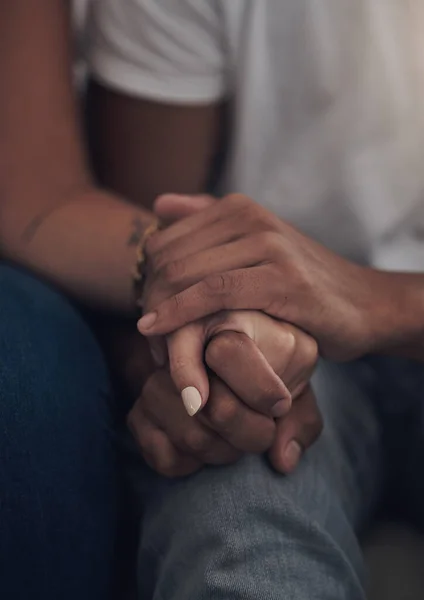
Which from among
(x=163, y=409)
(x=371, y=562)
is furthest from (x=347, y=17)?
(x=371, y=562)

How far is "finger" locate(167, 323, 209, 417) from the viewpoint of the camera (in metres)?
0.56

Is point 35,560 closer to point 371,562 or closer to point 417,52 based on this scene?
point 371,562

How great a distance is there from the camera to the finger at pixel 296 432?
2.05 feet

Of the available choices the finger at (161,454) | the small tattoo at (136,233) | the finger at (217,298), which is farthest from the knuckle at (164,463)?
the small tattoo at (136,233)

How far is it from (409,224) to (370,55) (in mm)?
176

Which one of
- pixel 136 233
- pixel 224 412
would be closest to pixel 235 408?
pixel 224 412

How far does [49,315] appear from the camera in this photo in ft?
2.19

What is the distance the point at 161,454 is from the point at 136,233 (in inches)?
8.8

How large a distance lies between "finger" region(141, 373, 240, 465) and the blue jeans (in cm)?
2

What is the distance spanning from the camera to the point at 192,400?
0.56 metres

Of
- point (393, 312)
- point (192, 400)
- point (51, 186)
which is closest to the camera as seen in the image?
point (192, 400)

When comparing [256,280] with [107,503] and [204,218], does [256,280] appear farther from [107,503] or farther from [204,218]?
[107,503]

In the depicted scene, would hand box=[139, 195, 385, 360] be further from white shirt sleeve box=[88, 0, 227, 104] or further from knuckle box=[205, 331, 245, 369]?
white shirt sleeve box=[88, 0, 227, 104]

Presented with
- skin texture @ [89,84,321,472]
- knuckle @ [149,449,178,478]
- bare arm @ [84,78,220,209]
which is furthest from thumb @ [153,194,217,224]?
knuckle @ [149,449,178,478]
